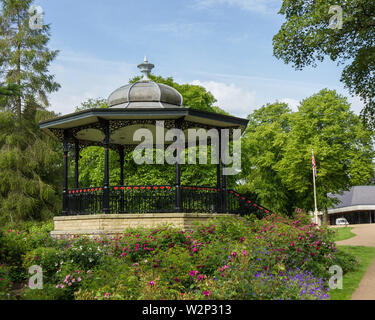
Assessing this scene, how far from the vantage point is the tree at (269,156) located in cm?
3433

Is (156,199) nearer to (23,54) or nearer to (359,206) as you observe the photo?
(23,54)

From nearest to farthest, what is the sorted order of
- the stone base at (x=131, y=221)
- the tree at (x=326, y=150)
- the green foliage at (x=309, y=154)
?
the stone base at (x=131, y=221) < the tree at (x=326, y=150) < the green foliage at (x=309, y=154)

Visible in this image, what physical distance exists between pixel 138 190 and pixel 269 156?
23.5 m

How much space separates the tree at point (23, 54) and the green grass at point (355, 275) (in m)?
21.1

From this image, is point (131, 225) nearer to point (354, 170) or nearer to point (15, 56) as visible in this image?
point (15, 56)

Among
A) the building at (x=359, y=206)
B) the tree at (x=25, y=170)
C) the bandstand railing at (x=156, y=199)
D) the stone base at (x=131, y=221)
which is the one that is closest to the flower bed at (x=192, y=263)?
the stone base at (x=131, y=221)

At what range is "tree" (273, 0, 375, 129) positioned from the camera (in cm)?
1440

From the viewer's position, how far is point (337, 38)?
15.6 metres

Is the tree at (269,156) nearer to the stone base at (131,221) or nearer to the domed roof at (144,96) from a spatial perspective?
the domed roof at (144,96)

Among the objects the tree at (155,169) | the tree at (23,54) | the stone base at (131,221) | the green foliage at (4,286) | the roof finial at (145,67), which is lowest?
the green foliage at (4,286)

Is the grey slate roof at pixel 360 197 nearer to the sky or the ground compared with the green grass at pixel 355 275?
nearer to the sky

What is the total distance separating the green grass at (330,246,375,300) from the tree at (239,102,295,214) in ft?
59.7

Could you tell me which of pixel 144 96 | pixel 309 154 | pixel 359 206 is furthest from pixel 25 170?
pixel 359 206

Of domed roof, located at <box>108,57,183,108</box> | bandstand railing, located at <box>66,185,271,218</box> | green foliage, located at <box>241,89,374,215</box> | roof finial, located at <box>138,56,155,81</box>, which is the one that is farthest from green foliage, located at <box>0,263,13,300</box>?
green foliage, located at <box>241,89,374,215</box>
